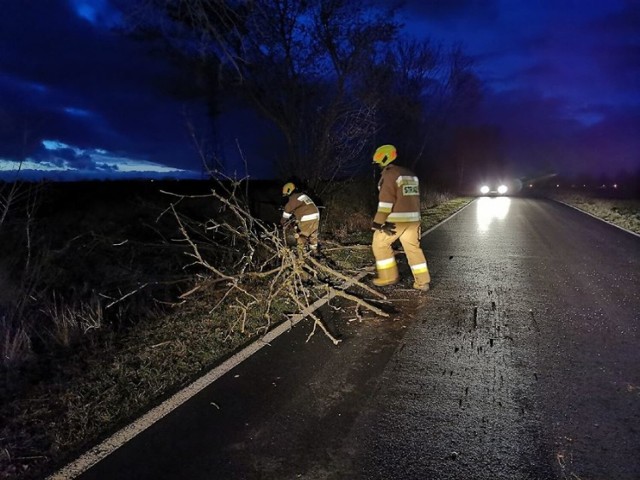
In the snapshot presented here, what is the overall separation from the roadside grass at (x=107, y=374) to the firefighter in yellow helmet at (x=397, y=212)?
1.68 metres

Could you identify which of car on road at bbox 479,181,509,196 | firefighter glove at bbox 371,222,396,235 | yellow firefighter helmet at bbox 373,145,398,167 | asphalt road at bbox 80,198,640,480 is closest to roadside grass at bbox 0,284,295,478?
asphalt road at bbox 80,198,640,480

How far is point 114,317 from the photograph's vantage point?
654cm

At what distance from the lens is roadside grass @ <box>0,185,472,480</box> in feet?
10.5

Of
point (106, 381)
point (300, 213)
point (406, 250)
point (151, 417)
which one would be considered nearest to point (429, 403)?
point (151, 417)

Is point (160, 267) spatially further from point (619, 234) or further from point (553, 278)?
point (619, 234)

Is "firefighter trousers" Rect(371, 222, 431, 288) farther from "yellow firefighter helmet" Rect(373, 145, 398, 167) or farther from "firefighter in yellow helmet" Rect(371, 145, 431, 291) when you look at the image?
"yellow firefighter helmet" Rect(373, 145, 398, 167)

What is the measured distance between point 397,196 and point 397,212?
0.23 meters

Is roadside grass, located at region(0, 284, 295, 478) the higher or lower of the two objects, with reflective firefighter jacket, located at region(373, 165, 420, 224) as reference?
lower

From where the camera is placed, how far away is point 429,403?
3.60m

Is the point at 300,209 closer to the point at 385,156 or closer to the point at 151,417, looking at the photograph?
the point at 385,156

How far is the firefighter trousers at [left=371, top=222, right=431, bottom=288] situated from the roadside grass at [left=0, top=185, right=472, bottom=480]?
158 centimetres

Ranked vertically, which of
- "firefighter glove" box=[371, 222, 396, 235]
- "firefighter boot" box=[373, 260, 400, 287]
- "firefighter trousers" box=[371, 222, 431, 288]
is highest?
"firefighter glove" box=[371, 222, 396, 235]

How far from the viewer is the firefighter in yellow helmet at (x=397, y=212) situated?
21.7 ft

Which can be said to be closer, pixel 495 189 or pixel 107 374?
pixel 107 374
